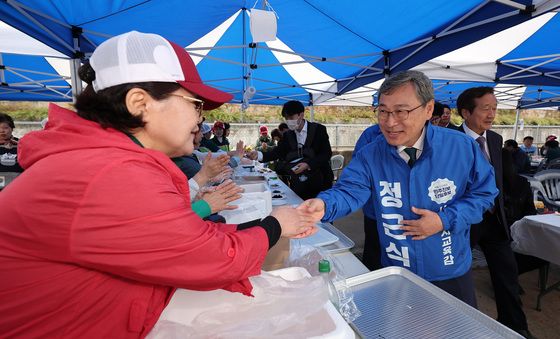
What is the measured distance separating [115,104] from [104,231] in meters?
0.39

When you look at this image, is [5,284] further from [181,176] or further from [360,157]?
[360,157]

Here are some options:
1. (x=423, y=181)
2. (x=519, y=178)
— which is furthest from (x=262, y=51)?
(x=423, y=181)

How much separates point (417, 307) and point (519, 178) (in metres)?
2.66

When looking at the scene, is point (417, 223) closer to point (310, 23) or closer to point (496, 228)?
point (496, 228)

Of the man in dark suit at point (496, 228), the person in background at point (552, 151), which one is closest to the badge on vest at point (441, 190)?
the man in dark suit at point (496, 228)

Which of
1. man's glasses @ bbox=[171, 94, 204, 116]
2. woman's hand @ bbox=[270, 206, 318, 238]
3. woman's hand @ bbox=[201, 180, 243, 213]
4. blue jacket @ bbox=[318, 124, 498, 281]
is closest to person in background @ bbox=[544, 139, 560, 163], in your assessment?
blue jacket @ bbox=[318, 124, 498, 281]

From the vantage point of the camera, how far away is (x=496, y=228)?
97.4 inches

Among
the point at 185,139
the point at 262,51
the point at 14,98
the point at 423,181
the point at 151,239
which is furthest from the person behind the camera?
the point at 14,98

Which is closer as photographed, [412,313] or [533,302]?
[412,313]

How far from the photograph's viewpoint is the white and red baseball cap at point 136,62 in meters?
0.80

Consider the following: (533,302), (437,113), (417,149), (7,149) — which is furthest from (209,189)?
(7,149)

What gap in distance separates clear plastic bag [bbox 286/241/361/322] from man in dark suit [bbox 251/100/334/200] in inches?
98.4

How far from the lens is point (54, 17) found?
338 cm

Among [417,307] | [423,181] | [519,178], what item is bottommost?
[417,307]
